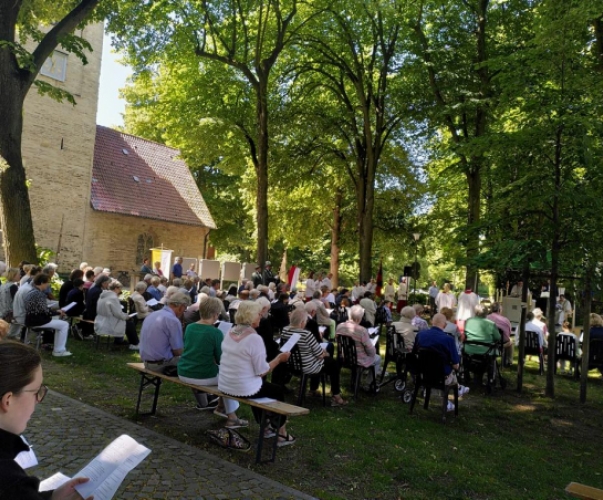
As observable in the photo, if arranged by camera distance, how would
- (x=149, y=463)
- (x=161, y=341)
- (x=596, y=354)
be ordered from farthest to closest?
1. (x=596, y=354)
2. (x=161, y=341)
3. (x=149, y=463)

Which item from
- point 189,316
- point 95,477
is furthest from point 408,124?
point 95,477

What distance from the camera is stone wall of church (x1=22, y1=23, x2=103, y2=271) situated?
25.1 metres

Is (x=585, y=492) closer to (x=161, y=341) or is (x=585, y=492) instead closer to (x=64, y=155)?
(x=161, y=341)

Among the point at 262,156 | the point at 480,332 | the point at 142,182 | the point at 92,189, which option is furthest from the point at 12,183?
the point at 142,182

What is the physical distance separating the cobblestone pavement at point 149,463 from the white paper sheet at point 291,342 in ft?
5.07

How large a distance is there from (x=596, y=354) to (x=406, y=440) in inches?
252

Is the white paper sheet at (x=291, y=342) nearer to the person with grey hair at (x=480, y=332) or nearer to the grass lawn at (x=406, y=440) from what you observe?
the grass lawn at (x=406, y=440)

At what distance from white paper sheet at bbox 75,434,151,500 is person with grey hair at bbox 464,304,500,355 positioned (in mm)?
7926

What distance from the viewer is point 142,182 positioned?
30.7 m

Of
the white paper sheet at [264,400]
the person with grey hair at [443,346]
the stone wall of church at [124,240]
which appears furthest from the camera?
the stone wall of church at [124,240]

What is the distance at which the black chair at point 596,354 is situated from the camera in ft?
34.4

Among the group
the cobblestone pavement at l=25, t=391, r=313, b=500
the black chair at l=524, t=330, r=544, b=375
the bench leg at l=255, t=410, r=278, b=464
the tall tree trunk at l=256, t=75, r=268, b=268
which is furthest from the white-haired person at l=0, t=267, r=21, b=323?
the black chair at l=524, t=330, r=544, b=375

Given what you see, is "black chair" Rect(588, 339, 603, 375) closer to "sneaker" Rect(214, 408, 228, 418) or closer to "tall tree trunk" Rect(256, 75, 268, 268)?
"sneaker" Rect(214, 408, 228, 418)

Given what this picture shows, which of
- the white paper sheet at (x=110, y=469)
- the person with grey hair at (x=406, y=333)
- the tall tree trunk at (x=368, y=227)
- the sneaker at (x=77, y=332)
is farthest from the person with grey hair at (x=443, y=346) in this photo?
the tall tree trunk at (x=368, y=227)
